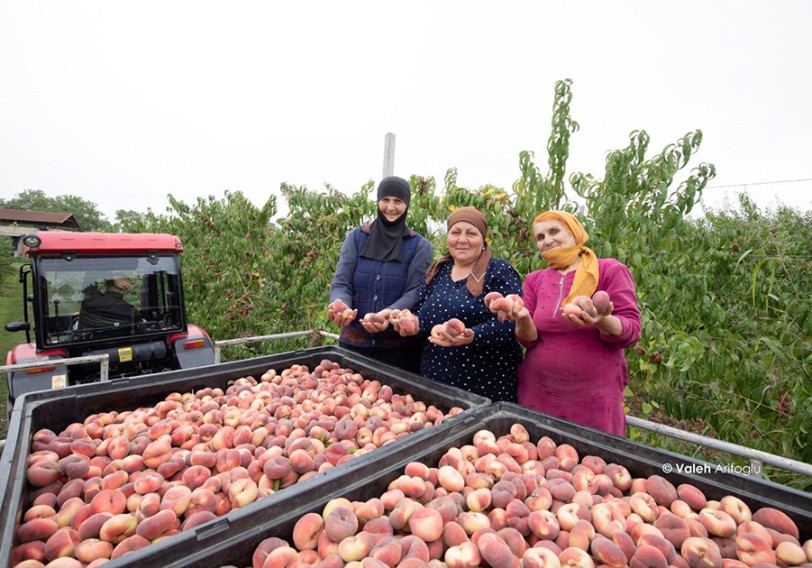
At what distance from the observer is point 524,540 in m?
1.09

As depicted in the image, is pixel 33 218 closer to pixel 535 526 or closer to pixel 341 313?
pixel 341 313

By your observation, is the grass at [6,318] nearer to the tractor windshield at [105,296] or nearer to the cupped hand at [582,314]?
the tractor windshield at [105,296]

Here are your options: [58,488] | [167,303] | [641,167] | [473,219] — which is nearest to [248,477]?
[58,488]

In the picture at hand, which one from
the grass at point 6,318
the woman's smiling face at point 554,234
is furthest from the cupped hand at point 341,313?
the grass at point 6,318

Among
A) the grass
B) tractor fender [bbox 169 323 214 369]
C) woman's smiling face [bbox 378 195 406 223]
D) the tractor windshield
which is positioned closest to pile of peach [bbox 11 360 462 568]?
woman's smiling face [bbox 378 195 406 223]

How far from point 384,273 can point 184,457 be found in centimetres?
154

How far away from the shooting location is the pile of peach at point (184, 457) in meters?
1.09

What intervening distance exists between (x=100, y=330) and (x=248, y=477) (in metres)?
4.25

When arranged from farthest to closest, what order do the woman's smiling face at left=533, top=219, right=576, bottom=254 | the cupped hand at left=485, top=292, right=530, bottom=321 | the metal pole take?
the metal pole → the woman's smiling face at left=533, top=219, right=576, bottom=254 → the cupped hand at left=485, top=292, right=530, bottom=321

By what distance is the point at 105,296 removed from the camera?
4.66 metres

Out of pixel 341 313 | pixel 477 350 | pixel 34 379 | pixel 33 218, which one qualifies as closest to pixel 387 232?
pixel 341 313

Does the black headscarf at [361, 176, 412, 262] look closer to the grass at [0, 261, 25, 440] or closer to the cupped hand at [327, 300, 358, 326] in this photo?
the cupped hand at [327, 300, 358, 326]

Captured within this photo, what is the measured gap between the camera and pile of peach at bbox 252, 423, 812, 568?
976 millimetres

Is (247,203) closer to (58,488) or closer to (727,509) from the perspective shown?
(58,488)
